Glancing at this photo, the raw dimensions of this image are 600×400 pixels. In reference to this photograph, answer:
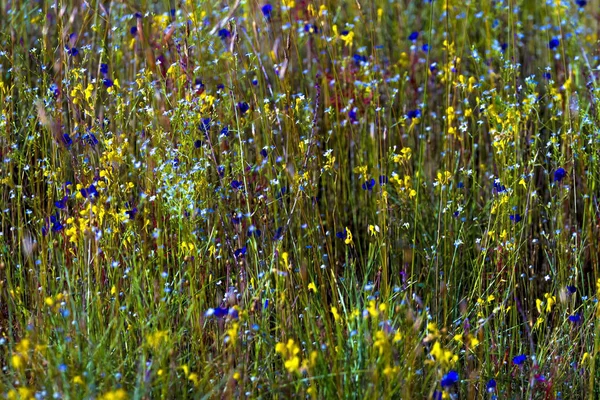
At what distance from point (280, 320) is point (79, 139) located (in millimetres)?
947

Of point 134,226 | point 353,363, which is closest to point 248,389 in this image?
point 353,363

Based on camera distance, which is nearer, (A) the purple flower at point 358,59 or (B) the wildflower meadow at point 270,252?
(B) the wildflower meadow at point 270,252

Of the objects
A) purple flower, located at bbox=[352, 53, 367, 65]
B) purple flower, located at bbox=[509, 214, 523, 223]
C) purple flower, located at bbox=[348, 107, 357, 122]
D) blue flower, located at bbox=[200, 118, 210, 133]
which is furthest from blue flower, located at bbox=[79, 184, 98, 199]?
purple flower, located at bbox=[352, 53, 367, 65]

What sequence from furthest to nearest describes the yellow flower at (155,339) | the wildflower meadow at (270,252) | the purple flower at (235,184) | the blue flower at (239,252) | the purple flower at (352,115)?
the purple flower at (352,115) < the purple flower at (235,184) < the blue flower at (239,252) < the wildflower meadow at (270,252) < the yellow flower at (155,339)

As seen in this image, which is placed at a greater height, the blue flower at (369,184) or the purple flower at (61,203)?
the purple flower at (61,203)

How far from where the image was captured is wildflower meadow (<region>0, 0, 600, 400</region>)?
172 centimetres

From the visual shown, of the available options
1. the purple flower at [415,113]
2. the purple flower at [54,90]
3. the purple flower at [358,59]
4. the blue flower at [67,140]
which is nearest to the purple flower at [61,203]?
the blue flower at [67,140]

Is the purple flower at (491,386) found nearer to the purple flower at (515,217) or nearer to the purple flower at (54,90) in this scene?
the purple flower at (515,217)

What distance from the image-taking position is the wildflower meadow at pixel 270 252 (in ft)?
5.65

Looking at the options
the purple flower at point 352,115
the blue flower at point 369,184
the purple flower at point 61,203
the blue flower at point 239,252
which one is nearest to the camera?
the blue flower at point 239,252

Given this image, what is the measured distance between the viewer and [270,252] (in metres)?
2.24

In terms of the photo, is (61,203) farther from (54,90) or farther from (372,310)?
(372,310)

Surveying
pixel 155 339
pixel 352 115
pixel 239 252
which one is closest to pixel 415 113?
pixel 352 115

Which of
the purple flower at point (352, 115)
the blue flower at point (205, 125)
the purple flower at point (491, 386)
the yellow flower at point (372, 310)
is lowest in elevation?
the purple flower at point (491, 386)
